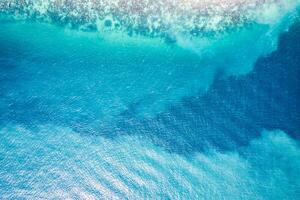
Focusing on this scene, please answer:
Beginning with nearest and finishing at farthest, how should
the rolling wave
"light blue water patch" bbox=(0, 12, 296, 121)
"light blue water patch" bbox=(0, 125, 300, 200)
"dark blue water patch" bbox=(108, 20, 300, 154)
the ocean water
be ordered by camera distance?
"light blue water patch" bbox=(0, 125, 300, 200)
the ocean water
"dark blue water patch" bbox=(108, 20, 300, 154)
the rolling wave
"light blue water patch" bbox=(0, 12, 296, 121)

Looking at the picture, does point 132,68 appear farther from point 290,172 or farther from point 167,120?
point 290,172

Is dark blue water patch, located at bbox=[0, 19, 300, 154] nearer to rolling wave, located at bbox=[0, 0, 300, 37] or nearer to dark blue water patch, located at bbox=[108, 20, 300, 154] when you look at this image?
dark blue water patch, located at bbox=[108, 20, 300, 154]

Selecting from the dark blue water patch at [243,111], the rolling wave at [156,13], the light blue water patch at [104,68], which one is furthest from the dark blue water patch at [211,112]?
the rolling wave at [156,13]

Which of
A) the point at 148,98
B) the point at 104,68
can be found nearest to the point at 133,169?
the point at 148,98

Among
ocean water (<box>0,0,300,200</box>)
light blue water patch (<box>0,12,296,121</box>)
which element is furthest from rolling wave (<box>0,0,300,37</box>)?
light blue water patch (<box>0,12,296,121</box>)

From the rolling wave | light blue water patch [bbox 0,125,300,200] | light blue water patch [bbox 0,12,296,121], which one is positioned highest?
the rolling wave

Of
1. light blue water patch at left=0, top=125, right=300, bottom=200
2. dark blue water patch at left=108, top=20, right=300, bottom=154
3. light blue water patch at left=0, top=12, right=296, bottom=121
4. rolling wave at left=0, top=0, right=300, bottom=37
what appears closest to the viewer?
light blue water patch at left=0, top=125, right=300, bottom=200
